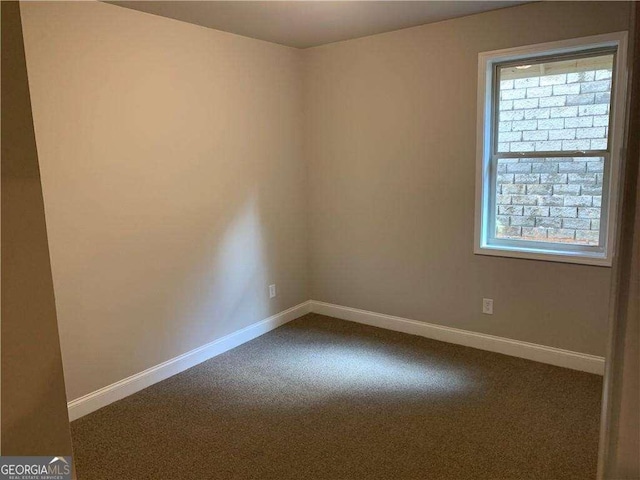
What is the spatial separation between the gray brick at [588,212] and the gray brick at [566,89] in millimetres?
752

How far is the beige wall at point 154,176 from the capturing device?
2.66 meters

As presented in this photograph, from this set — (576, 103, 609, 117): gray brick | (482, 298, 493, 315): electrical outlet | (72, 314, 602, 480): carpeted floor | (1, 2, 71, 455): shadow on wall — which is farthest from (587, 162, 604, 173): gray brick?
(1, 2, 71, 455): shadow on wall

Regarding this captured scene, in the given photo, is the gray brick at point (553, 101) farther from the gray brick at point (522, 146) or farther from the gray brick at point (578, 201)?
the gray brick at point (578, 201)

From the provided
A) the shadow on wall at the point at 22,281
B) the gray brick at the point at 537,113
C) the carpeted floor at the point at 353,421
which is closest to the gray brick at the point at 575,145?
the gray brick at the point at 537,113

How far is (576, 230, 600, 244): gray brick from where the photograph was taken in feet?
10.3

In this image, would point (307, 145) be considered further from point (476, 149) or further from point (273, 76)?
point (476, 149)

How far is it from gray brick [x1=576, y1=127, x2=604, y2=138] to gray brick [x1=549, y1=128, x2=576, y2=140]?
3cm

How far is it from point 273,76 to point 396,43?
1.02 metres

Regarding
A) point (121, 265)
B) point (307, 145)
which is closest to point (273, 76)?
point (307, 145)

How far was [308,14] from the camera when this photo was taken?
3.12 metres

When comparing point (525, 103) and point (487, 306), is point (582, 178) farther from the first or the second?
point (487, 306)

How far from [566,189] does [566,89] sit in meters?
0.65

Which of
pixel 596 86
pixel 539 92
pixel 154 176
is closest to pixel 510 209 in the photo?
pixel 539 92

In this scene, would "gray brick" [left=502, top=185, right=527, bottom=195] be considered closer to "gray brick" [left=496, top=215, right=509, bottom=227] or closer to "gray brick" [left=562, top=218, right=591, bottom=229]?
"gray brick" [left=496, top=215, right=509, bottom=227]
